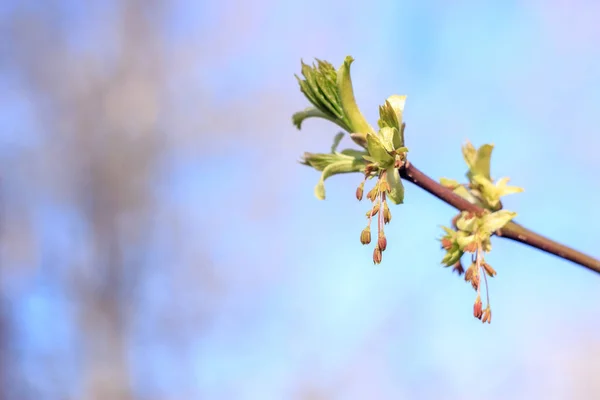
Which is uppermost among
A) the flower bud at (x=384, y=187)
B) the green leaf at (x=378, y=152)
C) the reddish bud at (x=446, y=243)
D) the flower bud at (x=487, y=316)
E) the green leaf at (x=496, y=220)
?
the green leaf at (x=378, y=152)

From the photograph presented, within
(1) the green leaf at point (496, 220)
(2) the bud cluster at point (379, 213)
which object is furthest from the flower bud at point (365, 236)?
(1) the green leaf at point (496, 220)

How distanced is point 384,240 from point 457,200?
10 cm

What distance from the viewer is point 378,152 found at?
73cm

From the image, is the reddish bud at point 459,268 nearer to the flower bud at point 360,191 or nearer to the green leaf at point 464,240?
the green leaf at point 464,240

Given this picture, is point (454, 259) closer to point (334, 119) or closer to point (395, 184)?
point (395, 184)

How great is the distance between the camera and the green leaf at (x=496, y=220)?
2.39 ft

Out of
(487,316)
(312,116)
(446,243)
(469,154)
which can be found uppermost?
(312,116)

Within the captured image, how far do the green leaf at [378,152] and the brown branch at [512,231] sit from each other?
0.08ft

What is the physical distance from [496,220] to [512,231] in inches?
1.5

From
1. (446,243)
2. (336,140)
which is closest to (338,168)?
(336,140)

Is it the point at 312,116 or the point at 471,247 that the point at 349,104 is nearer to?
the point at 312,116

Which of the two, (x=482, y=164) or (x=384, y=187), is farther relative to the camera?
(x=482, y=164)

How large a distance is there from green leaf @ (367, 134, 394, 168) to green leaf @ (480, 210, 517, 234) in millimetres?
141

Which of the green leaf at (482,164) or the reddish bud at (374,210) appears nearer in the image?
the reddish bud at (374,210)
